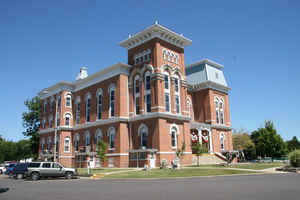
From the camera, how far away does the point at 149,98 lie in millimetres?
38344

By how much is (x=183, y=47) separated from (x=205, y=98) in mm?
12035

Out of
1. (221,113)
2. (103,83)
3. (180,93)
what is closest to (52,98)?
(103,83)

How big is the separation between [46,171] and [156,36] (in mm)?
23319

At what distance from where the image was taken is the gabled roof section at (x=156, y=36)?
38.0 meters

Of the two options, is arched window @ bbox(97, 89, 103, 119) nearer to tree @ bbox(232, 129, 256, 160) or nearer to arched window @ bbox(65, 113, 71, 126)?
arched window @ bbox(65, 113, 71, 126)

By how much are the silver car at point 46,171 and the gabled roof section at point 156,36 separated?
2217 centimetres

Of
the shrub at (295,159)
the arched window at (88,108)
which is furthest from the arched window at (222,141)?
the arched window at (88,108)

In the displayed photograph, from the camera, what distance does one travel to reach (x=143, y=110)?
38500 mm

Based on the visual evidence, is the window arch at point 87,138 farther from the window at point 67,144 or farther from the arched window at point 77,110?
the window at point 67,144

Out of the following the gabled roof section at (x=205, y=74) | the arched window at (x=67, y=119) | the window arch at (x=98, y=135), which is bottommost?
the window arch at (x=98, y=135)

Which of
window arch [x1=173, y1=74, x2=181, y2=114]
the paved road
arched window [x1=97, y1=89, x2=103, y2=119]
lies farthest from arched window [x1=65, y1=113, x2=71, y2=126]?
the paved road

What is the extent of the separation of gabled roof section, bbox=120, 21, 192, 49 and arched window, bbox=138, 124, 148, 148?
509 inches

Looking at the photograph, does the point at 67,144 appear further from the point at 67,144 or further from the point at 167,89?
the point at 167,89

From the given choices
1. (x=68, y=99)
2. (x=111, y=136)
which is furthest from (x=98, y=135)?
(x=68, y=99)
